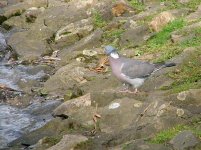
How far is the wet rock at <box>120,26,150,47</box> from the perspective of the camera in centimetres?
1698

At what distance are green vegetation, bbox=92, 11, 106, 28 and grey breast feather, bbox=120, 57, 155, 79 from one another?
28.1 feet

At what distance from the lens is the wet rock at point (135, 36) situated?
16984 millimetres

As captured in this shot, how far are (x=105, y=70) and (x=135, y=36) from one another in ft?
8.71

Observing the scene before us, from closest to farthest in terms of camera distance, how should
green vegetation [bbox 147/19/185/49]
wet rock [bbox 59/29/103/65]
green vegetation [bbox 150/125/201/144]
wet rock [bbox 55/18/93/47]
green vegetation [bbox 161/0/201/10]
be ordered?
green vegetation [bbox 150/125/201/144]
green vegetation [bbox 147/19/185/49]
wet rock [bbox 59/29/103/65]
green vegetation [bbox 161/0/201/10]
wet rock [bbox 55/18/93/47]

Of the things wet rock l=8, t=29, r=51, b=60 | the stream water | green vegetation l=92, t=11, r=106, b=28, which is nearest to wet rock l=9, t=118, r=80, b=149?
the stream water

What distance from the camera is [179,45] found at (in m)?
14.8

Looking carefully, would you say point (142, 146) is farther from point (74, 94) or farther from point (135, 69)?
point (74, 94)

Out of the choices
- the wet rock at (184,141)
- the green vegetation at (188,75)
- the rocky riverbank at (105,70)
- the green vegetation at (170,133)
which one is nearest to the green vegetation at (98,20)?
the rocky riverbank at (105,70)

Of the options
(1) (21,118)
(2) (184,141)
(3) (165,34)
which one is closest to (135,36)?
(3) (165,34)

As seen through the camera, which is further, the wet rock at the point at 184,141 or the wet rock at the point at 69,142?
the wet rock at the point at 69,142

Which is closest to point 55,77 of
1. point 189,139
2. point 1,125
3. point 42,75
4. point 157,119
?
point 42,75

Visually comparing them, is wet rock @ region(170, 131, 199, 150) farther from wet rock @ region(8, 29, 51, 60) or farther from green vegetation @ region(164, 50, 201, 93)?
wet rock @ region(8, 29, 51, 60)

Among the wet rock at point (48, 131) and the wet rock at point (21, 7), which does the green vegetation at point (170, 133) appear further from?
the wet rock at point (21, 7)

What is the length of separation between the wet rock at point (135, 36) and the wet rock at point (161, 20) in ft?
1.03
